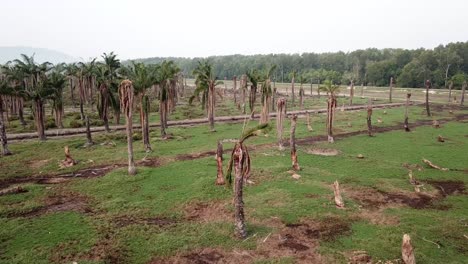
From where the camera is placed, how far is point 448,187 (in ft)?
74.8

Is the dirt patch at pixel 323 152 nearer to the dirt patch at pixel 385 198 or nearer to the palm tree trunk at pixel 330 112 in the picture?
the palm tree trunk at pixel 330 112

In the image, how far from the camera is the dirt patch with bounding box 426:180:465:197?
72.0 ft

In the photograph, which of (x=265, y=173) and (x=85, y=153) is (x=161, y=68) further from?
(x=265, y=173)

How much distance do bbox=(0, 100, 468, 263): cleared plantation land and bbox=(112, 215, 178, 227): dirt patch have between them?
55 mm

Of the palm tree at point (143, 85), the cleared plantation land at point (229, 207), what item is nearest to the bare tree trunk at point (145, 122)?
the palm tree at point (143, 85)

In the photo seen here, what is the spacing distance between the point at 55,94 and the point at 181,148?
19.1m

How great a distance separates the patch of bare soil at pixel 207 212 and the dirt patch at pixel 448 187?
13638mm

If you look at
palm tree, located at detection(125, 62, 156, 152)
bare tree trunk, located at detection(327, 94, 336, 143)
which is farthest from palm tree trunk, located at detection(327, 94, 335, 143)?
palm tree, located at detection(125, 62, 156, 152)

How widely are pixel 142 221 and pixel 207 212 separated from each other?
11.9 feet

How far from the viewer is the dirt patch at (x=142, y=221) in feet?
60.8

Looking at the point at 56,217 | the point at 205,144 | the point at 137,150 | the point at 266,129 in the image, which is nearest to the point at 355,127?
the point at 205,144

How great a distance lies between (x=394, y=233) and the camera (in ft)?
54.8

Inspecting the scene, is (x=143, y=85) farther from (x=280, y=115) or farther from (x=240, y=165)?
(x=240, y=165)

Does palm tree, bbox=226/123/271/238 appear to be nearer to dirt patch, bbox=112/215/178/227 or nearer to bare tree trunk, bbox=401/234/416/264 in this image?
dirt patch, bbox=112/215/178/227
